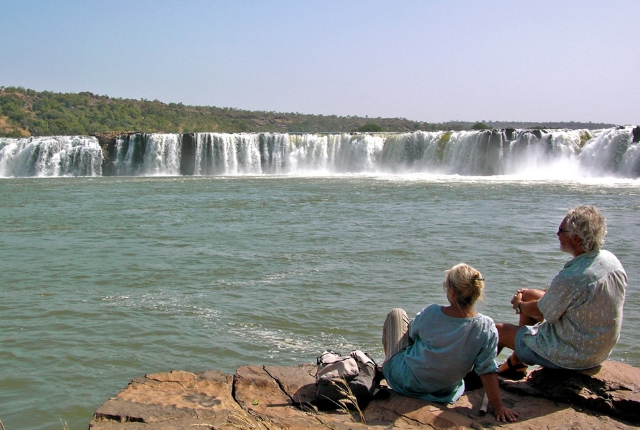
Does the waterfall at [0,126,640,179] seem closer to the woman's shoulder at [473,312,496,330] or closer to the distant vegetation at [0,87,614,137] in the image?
the distant vegetation at [0,87,614,137]

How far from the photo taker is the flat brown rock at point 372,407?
136 inches

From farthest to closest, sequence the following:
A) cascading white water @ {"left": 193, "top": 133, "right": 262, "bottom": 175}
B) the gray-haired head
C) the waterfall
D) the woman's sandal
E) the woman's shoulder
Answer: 1. cascading white water @ {"left": 193, "top": 133, "right": 262, "bottom": 175}
2. the waterfall
3. the woman's sandal
4. the woman's shoulder
5. the gray-haired head

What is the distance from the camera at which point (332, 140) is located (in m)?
41.3

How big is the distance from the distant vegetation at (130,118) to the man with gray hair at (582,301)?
2175 inches

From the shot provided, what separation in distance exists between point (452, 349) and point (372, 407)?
591 mm

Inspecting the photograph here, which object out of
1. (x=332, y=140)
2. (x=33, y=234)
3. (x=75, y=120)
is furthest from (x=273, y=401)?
(x=75, y=120)

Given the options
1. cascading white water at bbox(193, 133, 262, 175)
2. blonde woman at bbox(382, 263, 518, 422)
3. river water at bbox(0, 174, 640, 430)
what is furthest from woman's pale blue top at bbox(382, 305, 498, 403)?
cascading white water at bbox(193, 133, 262, 175)

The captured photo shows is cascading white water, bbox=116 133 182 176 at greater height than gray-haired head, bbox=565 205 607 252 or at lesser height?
lesser

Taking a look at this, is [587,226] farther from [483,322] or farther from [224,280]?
[224,280]

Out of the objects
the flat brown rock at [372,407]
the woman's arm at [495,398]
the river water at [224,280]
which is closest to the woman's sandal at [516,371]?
the flat brown rock at [372,407]

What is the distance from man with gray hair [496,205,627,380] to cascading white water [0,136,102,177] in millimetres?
40531

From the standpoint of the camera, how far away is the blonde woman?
3451 millimetres

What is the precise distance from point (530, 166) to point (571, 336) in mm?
33444

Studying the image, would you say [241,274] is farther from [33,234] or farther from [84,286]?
[33,234]
